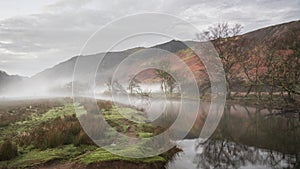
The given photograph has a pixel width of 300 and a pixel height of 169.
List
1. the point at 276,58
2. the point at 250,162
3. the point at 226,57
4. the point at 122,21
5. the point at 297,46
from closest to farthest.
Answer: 1. the point at 250,162
2. the point at 122,21
3. the point at 297,46
4. the point at 276,58
5. the point at 226,57

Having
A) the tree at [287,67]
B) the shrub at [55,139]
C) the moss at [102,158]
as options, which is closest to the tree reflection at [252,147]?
the moss at [102,158]

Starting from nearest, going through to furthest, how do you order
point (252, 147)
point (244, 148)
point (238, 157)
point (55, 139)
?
point (238, 157)
point (55, 139)
point (244, 148)
point (252, 147)

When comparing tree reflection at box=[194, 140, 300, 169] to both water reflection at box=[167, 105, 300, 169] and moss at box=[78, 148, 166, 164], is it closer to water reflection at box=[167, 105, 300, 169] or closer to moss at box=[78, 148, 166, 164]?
water reflection at box=[167, 105, 300, 169]

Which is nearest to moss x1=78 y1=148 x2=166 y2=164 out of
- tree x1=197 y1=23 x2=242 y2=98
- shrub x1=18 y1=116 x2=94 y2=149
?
shrub x1=18 y1=116 x2=94 y2=149

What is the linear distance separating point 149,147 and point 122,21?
5873 mm

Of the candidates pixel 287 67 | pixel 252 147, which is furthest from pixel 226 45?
pixel 252 147

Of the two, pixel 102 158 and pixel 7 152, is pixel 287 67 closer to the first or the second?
pixel 102 158

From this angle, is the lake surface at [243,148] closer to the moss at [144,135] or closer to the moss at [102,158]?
the moss at [102,158]

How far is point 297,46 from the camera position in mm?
27891

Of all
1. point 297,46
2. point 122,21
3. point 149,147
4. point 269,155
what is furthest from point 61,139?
point 297,46

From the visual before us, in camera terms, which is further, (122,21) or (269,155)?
(122,21)

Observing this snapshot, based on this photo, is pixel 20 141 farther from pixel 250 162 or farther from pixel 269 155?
pixel 269 155

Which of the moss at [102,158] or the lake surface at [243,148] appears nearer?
the moss at [102,158]

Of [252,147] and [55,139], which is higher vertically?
[55,139]
